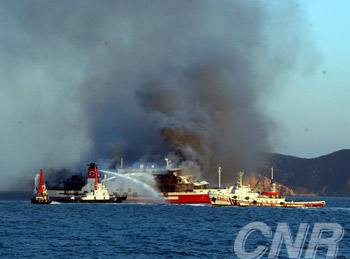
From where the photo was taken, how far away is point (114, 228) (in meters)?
77.0

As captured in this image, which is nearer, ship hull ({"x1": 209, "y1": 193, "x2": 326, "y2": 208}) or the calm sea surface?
the calm sea surface

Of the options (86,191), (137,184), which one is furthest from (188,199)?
(86,191)

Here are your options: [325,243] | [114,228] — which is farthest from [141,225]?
[325,243]

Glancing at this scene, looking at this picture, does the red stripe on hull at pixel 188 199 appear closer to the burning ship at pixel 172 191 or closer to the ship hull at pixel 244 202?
the burning ship at pixel 172 191

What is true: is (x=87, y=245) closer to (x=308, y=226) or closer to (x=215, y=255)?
(x=215, y=255)

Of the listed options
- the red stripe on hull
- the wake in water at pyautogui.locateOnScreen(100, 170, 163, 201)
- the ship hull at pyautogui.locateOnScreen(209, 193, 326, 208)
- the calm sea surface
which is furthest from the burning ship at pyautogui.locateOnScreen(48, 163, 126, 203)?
the calm sea surface

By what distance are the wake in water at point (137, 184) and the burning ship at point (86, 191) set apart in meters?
4.22

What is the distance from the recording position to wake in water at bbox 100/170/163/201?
15375 cm

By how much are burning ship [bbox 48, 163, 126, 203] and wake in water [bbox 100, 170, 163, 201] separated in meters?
4.22

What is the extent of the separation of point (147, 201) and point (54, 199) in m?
23.9

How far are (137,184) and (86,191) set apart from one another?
13.6 metres

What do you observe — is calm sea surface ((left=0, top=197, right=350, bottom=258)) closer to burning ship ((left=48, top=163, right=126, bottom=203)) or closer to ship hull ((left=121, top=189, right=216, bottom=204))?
burning ship ((left=48, top=163, right=126, bottom=203))

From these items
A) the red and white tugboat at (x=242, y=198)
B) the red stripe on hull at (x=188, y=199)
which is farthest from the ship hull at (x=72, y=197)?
the red and white tugboat at (x=242, y=198)

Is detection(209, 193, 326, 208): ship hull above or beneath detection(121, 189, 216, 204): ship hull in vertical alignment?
beneath
